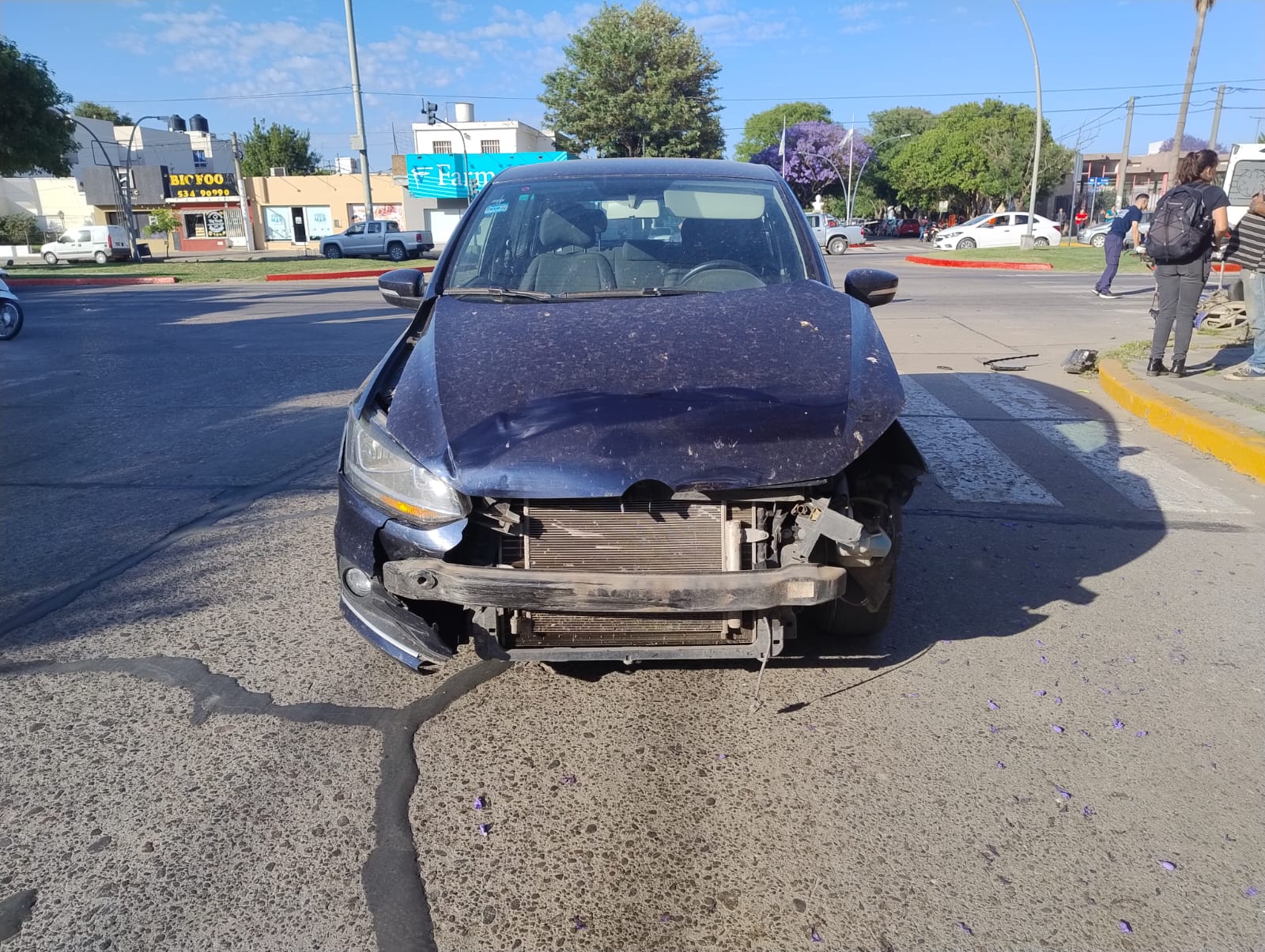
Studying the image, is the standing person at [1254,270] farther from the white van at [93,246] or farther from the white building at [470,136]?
the white building at [470,136]

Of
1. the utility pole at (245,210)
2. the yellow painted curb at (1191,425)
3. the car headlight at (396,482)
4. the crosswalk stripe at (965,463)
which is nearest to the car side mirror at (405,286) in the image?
the car headlight at (396,482)

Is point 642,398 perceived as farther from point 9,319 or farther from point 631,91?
point 631,91

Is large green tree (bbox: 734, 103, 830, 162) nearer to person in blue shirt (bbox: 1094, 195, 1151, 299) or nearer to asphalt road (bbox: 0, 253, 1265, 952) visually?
person in blue shirt (bbox: 1094, 195, 1151, 299)

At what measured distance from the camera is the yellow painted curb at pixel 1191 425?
5488 mm

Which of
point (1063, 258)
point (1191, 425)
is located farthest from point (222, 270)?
point (1191, 425)

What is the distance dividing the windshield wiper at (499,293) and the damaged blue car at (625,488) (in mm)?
388

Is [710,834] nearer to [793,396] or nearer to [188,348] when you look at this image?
[793,396]

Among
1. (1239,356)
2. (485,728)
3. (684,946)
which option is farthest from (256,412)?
(1239,356)

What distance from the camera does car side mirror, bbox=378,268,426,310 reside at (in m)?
4.12

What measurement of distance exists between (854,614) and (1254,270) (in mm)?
6241

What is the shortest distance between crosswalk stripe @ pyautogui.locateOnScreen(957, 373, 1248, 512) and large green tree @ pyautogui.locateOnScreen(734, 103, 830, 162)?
78.5m

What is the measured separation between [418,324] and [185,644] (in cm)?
153

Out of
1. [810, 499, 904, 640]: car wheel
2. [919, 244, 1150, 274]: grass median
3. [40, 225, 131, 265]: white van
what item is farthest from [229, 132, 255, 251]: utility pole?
[810, 499, 904, 640]: car wheel

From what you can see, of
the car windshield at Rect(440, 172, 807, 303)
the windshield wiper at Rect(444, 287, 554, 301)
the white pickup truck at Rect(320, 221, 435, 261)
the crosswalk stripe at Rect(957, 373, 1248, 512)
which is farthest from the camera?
the white pickup truck at Rect(320, 221, 435, 261)
